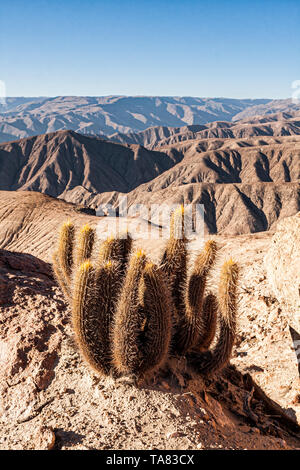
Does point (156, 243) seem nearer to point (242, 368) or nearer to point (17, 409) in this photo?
point (242, 368)

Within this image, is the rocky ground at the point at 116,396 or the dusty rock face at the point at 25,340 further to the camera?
the dusty rock face at the point at 25,340

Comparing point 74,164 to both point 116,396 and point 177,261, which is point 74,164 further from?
point 116,396

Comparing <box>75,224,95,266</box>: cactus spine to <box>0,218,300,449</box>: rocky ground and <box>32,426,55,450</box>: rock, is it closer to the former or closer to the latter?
<box>0,218,300,449</box>: rocky ground

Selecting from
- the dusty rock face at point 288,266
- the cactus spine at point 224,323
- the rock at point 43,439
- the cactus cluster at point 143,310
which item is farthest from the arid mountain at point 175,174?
the rock at point 43,439

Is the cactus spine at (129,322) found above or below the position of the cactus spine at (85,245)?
below

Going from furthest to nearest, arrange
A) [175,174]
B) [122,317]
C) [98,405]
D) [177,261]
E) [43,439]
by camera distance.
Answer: [175,174]
[177,261]
[122,317]
[98,405]
[43,439]

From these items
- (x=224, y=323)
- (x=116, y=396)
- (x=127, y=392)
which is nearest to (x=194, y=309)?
(x=224, y=323)

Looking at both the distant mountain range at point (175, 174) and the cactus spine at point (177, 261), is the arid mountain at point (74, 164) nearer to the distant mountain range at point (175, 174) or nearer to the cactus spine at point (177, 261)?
the distant mountain range at point (175, 174)

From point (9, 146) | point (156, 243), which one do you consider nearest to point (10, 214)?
point (156, 243)
